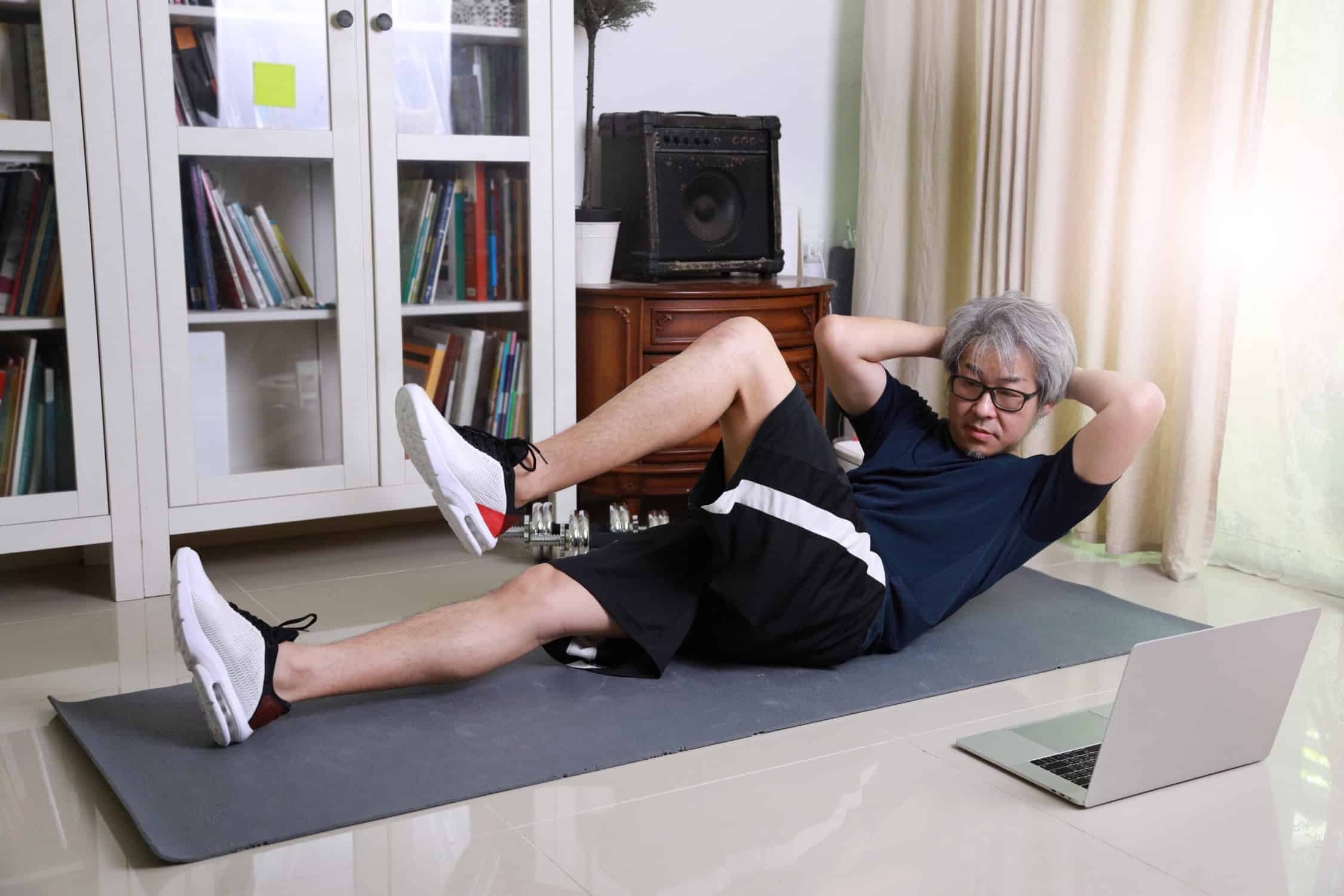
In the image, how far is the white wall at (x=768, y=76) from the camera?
3.42m

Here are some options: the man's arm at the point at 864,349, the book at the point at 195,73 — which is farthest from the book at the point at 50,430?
the man's arm at the point at 864,349

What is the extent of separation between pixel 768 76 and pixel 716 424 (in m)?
1.20

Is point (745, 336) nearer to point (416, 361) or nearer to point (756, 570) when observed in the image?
point (756, 570)

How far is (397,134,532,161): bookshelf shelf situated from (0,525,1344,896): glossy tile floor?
122 centimetres

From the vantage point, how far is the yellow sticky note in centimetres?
261

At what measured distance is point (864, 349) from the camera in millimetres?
2240

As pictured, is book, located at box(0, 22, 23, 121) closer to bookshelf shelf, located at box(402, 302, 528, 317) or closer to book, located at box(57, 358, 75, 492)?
book, located at box(57, 358, 75, 492)

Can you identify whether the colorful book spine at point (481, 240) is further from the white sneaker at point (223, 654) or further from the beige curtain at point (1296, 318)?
the beige curtain at point (1296, 318)

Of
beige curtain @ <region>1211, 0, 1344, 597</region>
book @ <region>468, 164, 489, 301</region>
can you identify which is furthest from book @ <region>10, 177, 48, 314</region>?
beige curtain @ <region>1211, 0, 1344, 597</region>

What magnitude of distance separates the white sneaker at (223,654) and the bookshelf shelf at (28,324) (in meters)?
1.05

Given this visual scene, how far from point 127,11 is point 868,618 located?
1808 millimetres

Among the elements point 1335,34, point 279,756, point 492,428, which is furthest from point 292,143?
point 1335,34

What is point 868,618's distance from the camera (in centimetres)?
202

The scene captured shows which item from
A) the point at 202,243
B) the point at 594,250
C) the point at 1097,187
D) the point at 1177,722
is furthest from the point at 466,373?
the point at 1177,722
